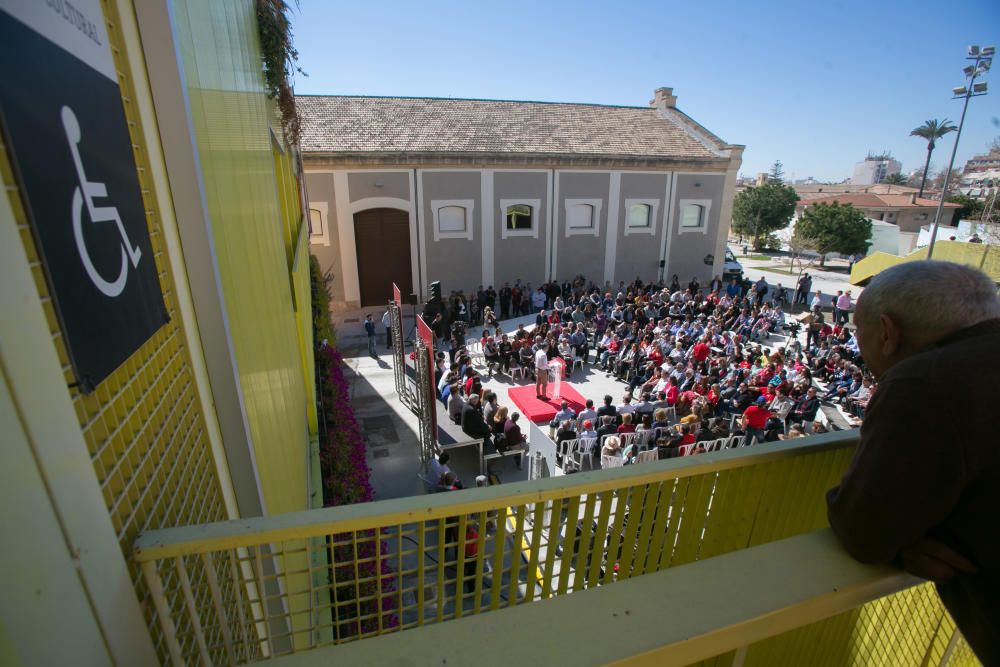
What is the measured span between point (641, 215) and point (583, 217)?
117 inches

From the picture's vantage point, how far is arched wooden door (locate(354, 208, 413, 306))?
19297mm

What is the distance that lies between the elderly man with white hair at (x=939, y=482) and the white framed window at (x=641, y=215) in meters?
22.3

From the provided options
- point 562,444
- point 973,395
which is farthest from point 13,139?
point 562,444

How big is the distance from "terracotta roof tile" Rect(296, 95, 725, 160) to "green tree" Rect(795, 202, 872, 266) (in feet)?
56.4

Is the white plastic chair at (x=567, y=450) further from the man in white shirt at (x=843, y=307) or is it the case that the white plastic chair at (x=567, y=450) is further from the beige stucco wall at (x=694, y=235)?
the beige stucco wall at (x=694, y=235)

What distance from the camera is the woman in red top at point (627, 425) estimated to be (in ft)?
29.0

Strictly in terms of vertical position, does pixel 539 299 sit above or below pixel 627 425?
above

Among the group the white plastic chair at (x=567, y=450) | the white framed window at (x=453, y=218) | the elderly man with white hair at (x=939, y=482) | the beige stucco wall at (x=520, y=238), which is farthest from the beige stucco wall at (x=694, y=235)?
the elderly man with white hair at (x=939, y=482)

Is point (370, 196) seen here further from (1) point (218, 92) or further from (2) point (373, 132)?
(1) point (218, 92)

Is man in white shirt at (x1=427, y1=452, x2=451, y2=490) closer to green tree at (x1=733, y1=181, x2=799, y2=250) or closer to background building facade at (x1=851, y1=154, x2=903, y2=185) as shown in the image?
green tree at (x1=733, y1=181, x2=799, y2=250)

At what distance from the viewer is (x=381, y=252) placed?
19.7m

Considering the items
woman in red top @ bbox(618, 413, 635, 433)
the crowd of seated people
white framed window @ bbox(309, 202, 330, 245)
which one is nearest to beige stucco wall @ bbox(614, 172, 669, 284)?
the crowd of seated people

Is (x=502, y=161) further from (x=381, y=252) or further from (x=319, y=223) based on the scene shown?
(x=319, y=223)

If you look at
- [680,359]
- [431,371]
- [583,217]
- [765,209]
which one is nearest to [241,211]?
[431,371]
